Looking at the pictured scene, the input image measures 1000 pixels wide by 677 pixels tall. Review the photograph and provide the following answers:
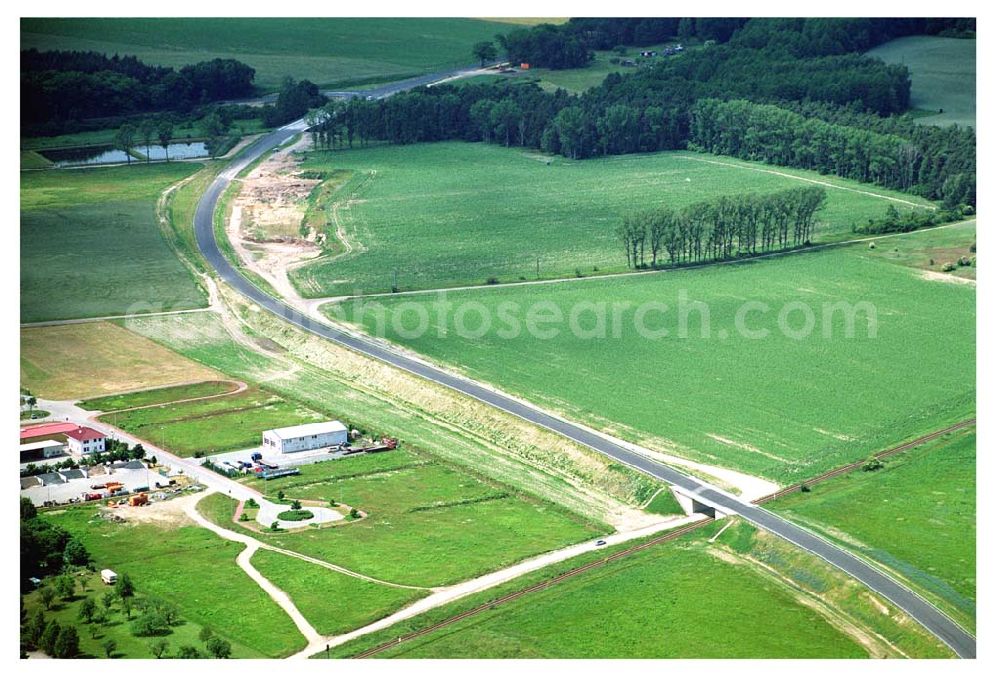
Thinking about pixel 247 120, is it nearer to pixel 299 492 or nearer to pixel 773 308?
pixel 773 308

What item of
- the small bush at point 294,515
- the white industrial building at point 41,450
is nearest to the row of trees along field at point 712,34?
the white industrial building at point 41,450

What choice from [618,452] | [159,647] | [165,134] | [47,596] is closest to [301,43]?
[165,134]

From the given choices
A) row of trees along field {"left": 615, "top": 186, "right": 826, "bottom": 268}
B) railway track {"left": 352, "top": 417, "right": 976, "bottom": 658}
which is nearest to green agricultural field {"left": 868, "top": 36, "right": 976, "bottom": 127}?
row of trees along field {"left": 615, "top": 186, "right": 826, "bottom": 268}

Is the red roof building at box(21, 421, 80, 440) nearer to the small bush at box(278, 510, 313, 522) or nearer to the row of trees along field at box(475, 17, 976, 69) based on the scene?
the small bush at box(278, 510, 313, 522)

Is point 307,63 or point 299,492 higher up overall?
point 307,63

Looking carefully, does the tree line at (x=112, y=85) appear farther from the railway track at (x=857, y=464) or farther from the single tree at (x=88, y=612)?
the railway track at (x=857, y=464)

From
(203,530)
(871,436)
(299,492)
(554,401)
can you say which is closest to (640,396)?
(554,401)
